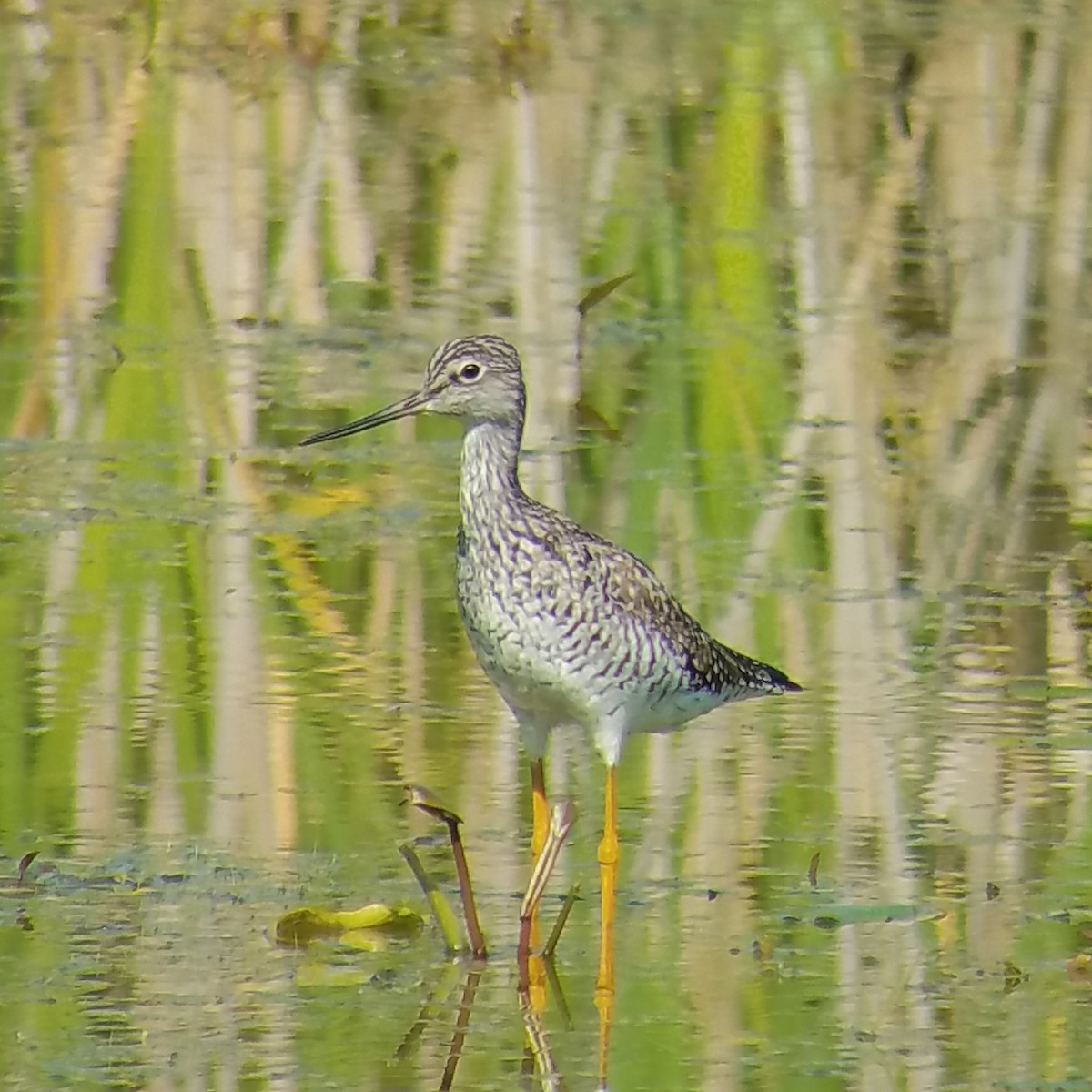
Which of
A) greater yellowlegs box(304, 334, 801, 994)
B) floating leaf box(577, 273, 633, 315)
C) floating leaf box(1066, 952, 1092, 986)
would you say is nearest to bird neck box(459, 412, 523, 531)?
greater yellowlegs box(304, 334, 801, 994)

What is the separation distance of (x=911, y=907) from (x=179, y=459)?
13.6 feet

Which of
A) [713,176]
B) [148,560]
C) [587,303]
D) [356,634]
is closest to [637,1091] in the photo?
[356,634]

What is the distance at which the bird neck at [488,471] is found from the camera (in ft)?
21.2

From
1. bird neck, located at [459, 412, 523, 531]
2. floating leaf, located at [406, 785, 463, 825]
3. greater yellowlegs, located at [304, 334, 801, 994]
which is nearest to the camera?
floating leaf, located at [406, 785, 463, 825]

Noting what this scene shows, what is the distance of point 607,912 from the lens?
6.21m

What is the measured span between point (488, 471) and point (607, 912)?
3.24ft

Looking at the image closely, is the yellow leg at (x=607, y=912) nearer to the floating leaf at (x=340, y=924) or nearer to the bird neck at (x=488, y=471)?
the floating leaf at (x=340, y=924)

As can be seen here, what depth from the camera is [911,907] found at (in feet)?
21.1

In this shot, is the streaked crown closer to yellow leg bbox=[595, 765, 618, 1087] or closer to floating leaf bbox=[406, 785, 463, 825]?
yellow leg bbox=[595, 765, 618, 1087]

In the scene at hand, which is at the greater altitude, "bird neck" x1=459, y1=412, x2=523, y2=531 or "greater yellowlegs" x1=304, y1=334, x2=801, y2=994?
"bird neck" x1=459, y1=412, x2=523, y2=531

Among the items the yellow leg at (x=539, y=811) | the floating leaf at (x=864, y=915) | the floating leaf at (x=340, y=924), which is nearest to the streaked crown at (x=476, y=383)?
the yellow leg at (x=539, y=811)

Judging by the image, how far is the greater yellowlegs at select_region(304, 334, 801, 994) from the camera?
6.27 meters

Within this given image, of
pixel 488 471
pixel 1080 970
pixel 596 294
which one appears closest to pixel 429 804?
pixel 488 471

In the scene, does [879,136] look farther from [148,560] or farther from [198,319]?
[148,560]
